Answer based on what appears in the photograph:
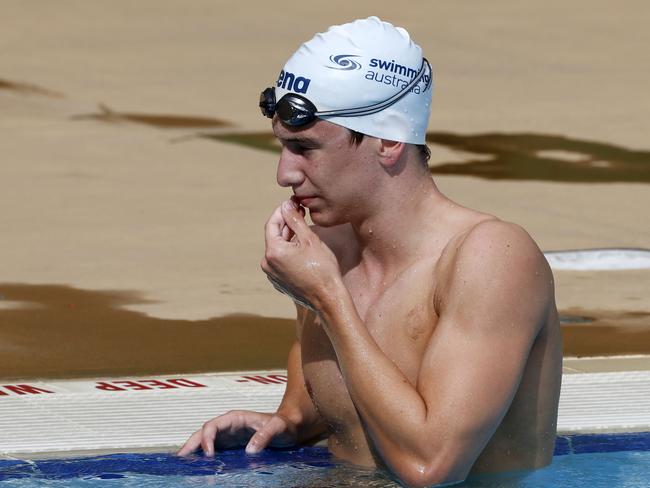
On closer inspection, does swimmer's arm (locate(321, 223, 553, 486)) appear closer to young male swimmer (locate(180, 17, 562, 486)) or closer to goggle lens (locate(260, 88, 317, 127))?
young male swimmer (locate(180, 17, 562, 486))

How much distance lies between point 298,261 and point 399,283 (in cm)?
31

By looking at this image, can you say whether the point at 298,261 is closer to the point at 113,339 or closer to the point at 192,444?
the point at 192,444

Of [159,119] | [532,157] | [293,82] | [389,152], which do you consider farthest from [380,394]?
[159,119]

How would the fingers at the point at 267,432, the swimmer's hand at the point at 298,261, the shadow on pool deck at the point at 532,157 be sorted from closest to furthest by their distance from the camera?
the swimmer's hand at the point at 298,261
the fingers at the point at 267,432
the shadow on pool deck at the point at 532,157

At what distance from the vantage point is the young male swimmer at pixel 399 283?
3.90 metres

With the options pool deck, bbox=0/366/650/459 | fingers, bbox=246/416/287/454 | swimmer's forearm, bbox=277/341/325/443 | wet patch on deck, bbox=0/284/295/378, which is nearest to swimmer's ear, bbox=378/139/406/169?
swimmer's forearm, bbox=277/341/325/443

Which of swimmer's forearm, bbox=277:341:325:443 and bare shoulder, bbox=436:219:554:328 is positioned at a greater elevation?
bare shoulder, bbox=436:219:554:328

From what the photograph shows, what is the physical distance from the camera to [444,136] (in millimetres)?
12367

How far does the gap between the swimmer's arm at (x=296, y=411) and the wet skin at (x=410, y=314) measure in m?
0.24

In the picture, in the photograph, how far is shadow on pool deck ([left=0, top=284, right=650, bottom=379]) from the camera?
6.47 metres

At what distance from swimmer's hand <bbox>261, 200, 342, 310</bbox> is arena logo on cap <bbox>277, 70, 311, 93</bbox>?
294 mm

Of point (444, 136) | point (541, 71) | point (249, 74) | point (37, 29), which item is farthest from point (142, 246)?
point (37, 29)

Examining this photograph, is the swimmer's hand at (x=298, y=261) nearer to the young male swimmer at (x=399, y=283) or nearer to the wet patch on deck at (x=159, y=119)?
the young male swimmer at (x=399, y=283)

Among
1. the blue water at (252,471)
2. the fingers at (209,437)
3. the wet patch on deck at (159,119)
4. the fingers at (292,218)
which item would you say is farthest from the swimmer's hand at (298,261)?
the wet patch on deck at (159,119)
